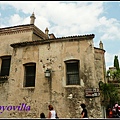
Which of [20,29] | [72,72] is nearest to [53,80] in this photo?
[72,72]

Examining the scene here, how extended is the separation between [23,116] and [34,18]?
953 centimetres

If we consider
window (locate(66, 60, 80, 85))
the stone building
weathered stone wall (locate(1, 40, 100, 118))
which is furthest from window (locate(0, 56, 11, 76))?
window (locate(66, 60, 80, 85))

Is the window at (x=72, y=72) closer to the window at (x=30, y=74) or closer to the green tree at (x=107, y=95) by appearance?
the green tree at (x=107, y=95)

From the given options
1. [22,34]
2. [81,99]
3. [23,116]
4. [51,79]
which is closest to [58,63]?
[51,79]

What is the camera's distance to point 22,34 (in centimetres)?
1467

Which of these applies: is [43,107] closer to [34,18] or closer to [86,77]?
[86,77]

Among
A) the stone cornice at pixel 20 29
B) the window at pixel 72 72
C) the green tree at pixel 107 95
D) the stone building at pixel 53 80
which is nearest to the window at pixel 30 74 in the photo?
the stone building at pixel 53 80

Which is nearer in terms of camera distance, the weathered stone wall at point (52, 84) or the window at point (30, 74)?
the weathered stone wall at point (52, 84)

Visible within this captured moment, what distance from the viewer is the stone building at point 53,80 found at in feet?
32.4

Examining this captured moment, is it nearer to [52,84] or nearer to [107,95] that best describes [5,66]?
[52,84]

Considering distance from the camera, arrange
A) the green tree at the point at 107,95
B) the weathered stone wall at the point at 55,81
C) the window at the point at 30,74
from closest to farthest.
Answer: the weathered stone wall at the point at 55,81 → the green tree at the point at 107,95 → the window at the point at 30,74

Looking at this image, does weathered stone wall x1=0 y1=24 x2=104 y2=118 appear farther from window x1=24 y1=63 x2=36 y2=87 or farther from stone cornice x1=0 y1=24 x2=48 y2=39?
stone cornice x1=0 y1=24 x2=48 y2=39

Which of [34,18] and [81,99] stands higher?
[34,18]

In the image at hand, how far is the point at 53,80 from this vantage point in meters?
10.7
